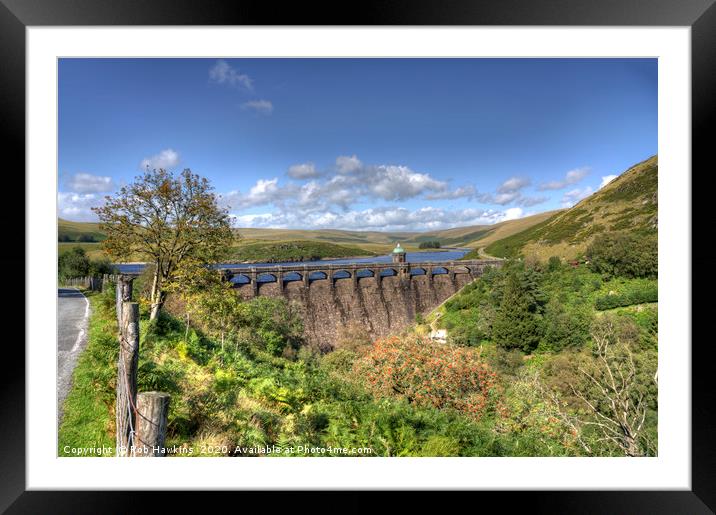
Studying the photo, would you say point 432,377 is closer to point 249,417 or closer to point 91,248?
point 249,417

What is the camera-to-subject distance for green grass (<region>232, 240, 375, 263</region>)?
8.08m

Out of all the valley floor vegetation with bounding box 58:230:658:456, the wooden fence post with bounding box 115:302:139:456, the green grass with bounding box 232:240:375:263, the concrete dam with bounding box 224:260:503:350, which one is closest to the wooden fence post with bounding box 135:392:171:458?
the wooden fence post with bounding box 115:302:139:456

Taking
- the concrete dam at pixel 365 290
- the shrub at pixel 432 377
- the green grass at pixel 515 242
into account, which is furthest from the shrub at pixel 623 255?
the concrete dam at pixel 365 290

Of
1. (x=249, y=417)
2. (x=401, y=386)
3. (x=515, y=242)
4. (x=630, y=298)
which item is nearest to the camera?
(x=249, y=417)

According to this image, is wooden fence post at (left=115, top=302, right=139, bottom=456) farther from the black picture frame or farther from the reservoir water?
the reservoir water

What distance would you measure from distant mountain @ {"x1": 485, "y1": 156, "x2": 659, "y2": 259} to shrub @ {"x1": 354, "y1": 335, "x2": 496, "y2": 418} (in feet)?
14.9

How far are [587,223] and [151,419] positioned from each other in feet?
32.8

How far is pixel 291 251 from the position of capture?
9.34 m

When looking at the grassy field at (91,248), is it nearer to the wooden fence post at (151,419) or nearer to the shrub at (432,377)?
the wooden fence post at (151,419)
